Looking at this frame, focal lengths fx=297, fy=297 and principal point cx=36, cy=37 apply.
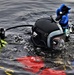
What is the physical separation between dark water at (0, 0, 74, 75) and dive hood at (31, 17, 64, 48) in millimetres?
668

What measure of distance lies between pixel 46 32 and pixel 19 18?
4.97 meters

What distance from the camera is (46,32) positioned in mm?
8945

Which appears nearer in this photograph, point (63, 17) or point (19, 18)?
point (63, 17)

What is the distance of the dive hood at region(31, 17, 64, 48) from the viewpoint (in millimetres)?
8914

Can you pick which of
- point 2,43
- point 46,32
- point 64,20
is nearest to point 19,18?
point 2,43

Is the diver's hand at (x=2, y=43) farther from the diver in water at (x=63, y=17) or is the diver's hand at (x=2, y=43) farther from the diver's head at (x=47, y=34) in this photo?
the diver in water at (x=63, y=17)

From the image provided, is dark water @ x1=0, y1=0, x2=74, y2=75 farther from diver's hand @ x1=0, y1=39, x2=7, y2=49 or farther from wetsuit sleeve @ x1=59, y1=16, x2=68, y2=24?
wetsuit sleeve @ x1=59, y1=16, x2=68, y2=24

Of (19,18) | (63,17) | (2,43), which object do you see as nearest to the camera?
(63,17)

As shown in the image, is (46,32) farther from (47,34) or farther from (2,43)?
(2,43)

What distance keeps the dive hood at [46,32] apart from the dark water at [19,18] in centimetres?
67

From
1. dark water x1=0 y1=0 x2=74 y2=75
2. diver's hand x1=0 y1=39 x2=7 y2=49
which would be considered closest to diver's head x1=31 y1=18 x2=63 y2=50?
dark water x1=0 y1=0 x2=74 y2=75

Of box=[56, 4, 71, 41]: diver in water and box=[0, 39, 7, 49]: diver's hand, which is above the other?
box=[56, 4, 71, 41]: diver in water

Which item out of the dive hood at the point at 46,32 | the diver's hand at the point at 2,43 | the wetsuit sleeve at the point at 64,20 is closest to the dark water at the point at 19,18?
the diver's hand at the point at 2,43

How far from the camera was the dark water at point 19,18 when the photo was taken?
9.07 m
